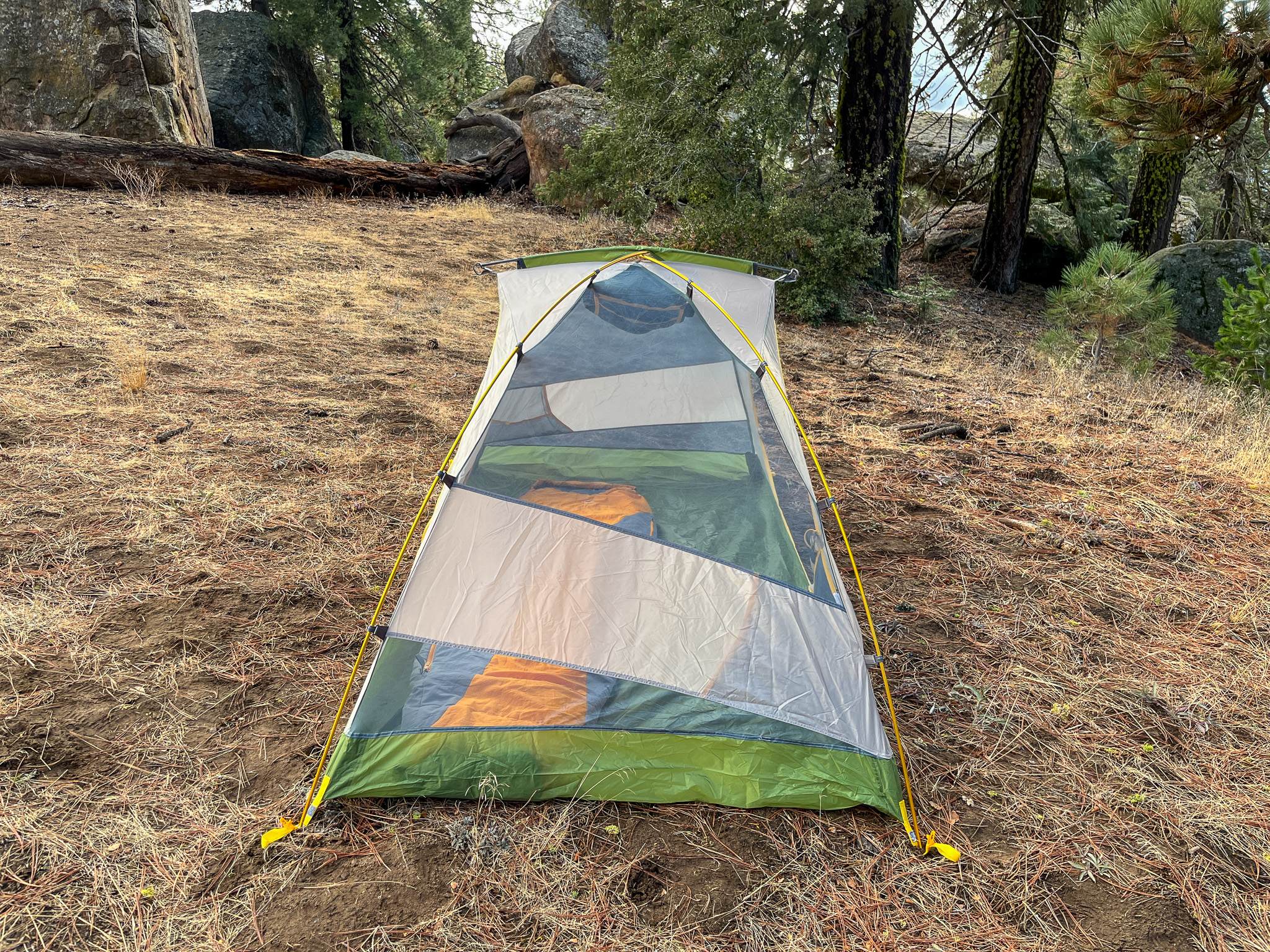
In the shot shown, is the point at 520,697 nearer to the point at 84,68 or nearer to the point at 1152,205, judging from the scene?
the point at 1152,205

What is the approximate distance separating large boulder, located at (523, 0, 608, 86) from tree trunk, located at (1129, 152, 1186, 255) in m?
9.90

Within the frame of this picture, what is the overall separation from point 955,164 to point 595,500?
40.1ft

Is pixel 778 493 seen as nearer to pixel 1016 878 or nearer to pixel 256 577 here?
pixel 1016 878

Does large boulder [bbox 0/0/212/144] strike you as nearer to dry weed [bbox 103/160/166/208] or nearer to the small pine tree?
dry weed [bbox 103/160/166/208]

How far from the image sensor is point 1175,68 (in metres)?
4.77

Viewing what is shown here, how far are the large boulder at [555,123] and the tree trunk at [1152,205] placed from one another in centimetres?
784

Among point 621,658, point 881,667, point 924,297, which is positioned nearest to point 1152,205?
point 924,297

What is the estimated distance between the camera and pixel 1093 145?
38.4 ft

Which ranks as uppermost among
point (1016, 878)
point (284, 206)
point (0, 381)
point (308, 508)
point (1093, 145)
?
point (1093, 145)

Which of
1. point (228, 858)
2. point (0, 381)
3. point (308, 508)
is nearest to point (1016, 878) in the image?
point (228, 858)

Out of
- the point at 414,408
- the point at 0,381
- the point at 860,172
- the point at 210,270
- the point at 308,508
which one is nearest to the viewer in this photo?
the point at 308,508

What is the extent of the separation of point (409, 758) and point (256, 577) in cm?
146

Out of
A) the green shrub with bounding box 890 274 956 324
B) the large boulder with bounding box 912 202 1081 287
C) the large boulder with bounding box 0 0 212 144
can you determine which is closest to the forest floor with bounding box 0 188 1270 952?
the green shrub with bounding box 890 274 956 324

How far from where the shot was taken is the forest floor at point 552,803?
198 cm
